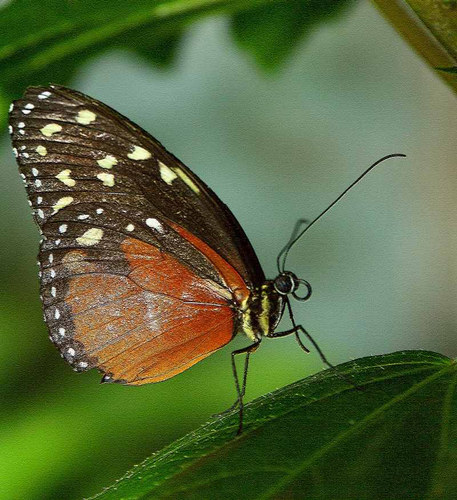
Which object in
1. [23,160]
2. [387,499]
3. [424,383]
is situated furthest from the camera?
[23,160]

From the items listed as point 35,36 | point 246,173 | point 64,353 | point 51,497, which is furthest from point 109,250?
point 246,173

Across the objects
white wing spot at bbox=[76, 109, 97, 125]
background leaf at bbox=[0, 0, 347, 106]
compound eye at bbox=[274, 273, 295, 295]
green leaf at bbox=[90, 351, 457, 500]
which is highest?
background leaf at bbox=[0, 0, 347, 106]

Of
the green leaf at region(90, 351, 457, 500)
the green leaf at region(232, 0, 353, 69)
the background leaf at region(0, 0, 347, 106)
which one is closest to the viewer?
the green leaf at region(90, 351, 457, 500)

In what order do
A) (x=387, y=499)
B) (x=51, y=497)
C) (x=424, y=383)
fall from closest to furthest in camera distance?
(x=387, y=499) → (x=424, y=383) → (x=51, y=497)

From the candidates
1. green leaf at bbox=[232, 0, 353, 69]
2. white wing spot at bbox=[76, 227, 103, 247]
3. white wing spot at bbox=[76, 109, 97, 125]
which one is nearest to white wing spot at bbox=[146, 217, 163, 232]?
white wing spot at bbox=[76, 227, 103, 247]

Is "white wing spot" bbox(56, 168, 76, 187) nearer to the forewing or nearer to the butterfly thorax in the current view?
the forewing

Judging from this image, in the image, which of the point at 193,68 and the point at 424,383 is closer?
the point at 424,383

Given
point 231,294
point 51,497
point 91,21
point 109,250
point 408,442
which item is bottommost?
point 51,497

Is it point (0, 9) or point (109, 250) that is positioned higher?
point (0, 9)

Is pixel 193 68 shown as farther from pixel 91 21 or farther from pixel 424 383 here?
pixel 424 383
